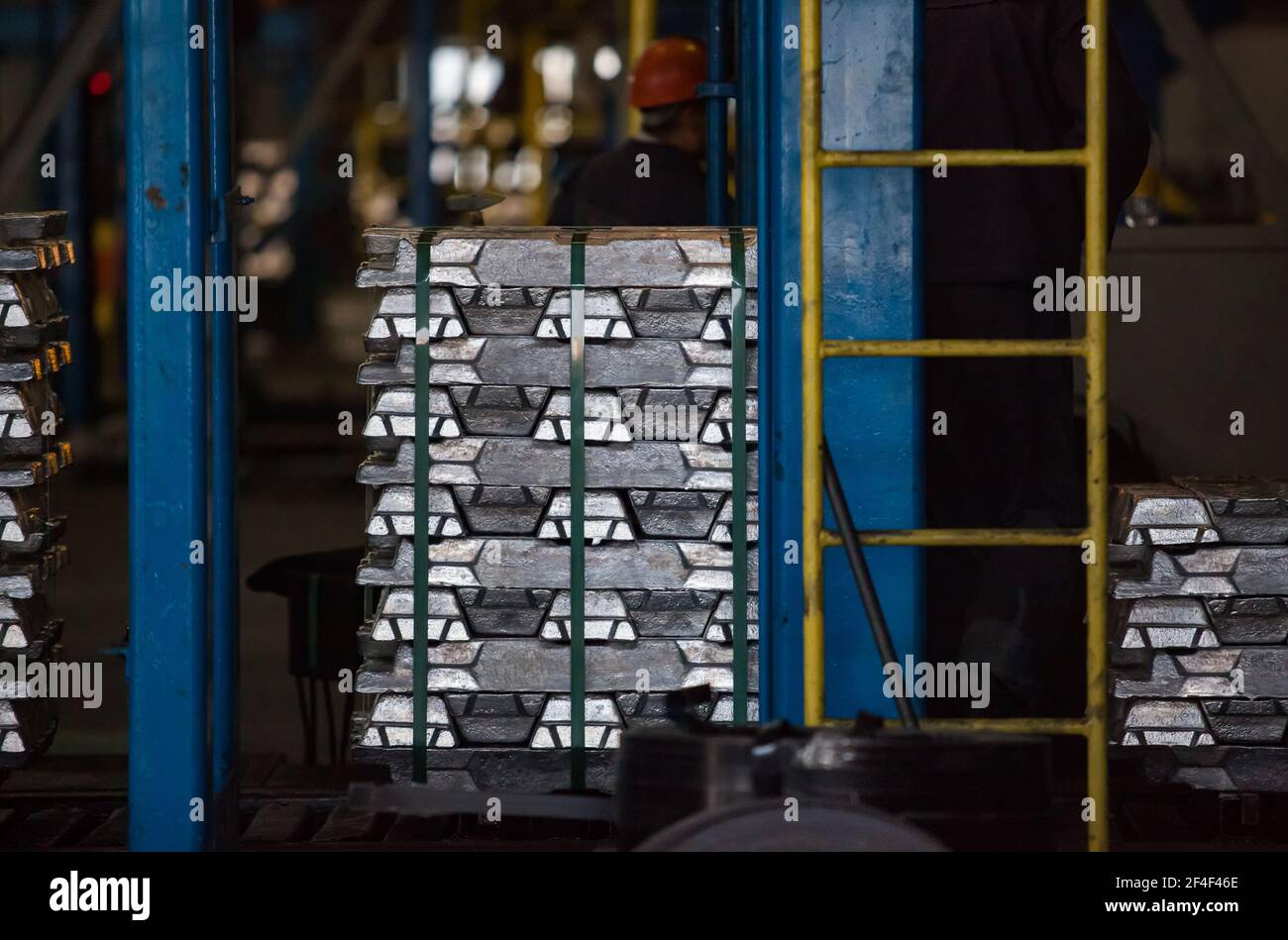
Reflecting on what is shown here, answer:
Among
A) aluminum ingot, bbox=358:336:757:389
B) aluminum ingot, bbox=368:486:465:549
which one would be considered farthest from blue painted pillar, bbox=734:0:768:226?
aluminum ingot, bbox=368:486:465:549

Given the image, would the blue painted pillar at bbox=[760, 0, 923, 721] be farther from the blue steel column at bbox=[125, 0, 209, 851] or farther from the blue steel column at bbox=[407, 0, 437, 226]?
the blue steel column at bbox=[407, 0, 437, 226]

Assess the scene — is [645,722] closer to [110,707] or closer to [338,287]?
[110,707]

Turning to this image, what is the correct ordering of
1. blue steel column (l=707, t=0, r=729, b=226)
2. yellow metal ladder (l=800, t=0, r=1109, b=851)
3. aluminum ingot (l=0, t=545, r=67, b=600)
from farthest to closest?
blue steel column (l=707, t=0, r=729, b=226)
aluminum ingot (l=0, t=545, r=67, b=600)
yellow metal ladder (l=800, t=0, r=1109, b=851)

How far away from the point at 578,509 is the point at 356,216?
13.9 meters

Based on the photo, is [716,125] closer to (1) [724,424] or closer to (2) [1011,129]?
(2) [1011,129]

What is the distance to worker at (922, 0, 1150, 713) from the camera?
4.67 meters

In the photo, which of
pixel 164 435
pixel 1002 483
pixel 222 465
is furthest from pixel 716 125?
pixel 164 435

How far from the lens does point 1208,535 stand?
14.9 ft

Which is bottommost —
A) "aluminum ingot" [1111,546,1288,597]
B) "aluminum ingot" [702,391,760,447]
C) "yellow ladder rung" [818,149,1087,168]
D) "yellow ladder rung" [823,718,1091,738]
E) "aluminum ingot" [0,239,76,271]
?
"yellow ladder rung" [823,718,1091,738]

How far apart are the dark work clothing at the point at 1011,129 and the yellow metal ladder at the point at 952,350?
972 mm

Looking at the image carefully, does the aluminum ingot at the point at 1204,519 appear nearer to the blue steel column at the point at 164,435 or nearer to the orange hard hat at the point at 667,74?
the blue steel column at the point at 164,435

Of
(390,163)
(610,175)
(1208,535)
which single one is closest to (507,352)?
(1208,535)
